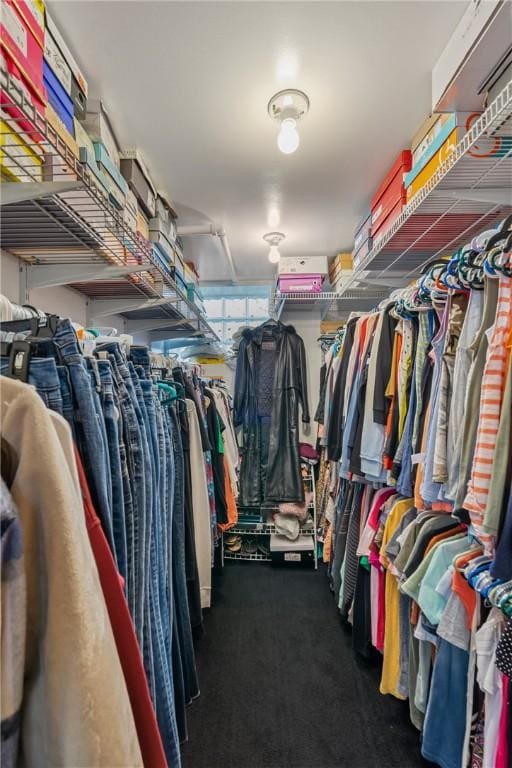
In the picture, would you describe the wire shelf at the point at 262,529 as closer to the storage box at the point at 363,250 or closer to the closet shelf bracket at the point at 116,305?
the closet shelf bracket at the point at 116,305

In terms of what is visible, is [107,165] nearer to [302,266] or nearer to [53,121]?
[53,121]

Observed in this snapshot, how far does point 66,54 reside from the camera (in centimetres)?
115

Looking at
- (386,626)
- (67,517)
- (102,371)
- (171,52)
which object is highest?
(171,52)

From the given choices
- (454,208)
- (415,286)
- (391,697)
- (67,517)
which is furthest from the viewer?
(391,697)

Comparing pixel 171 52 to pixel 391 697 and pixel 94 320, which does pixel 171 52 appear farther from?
pixel 391 697

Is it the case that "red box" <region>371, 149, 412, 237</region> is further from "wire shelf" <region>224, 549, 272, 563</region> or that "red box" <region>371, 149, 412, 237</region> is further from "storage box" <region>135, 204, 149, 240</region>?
"wire shelf" <region>224, 549, 272, 563</region>

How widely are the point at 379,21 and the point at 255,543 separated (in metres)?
3.10

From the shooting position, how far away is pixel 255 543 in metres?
3.03

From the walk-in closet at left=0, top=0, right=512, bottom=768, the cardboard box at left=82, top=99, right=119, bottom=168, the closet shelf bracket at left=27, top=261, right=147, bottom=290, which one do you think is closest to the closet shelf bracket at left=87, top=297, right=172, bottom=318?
the walk-in closet at left=0, top=0, right=512, bottom=768

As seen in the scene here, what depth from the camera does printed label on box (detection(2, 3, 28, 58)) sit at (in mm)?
813

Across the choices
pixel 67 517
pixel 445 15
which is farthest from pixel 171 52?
pixel 67 517

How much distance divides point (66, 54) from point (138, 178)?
1.93 ft

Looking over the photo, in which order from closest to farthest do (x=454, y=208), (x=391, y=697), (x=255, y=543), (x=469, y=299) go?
(x=469, y=299), (x=454, y=208), (x=391, y=697), (x=255, y=543)

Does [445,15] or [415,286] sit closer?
[445,15]
